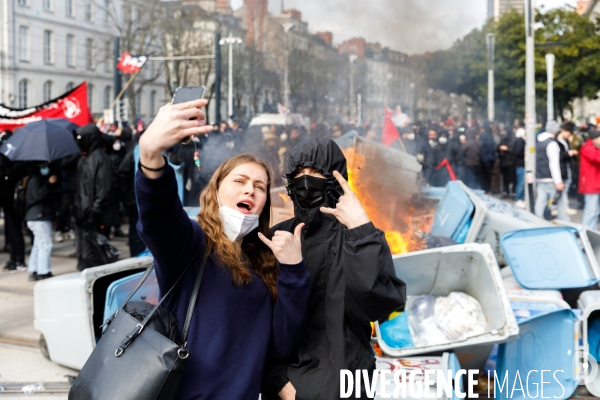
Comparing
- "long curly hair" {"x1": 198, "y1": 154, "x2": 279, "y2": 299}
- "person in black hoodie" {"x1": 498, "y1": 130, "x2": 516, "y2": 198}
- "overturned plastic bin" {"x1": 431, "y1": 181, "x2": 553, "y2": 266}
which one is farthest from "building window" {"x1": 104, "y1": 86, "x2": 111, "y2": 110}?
"long curly hair" {"x1": 198, "y1": 154, "x2": 279, "y2": 299}

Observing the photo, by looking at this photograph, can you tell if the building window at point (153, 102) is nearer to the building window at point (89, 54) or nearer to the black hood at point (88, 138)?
the building window at point (89, 54)

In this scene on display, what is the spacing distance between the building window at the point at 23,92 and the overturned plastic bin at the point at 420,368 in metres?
43.3

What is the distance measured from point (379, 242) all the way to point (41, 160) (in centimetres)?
678

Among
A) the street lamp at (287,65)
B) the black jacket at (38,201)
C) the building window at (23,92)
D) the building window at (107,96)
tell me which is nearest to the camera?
the black jacket at (38,201)

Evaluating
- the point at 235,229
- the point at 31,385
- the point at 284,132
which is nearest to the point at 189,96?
the point at 235,229

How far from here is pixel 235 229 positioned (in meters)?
2.20

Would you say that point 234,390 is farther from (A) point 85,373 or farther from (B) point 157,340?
(A) point 85,373

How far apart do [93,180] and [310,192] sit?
5531mm

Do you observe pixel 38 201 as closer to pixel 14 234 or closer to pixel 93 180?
pixel 93 180

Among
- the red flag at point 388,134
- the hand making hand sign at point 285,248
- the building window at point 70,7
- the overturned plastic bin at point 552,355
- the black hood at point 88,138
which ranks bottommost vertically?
the overturned plastic bin at point 552,355

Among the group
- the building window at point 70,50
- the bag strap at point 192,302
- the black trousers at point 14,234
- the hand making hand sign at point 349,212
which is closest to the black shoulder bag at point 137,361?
the bag strap at point 192,302

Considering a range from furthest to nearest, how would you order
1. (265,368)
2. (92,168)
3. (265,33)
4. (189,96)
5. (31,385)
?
(265,33)
(92,168)
(31,385)
(265,368)
(189,96)

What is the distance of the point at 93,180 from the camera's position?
7438mm

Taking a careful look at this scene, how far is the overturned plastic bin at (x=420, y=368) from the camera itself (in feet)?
11.9
